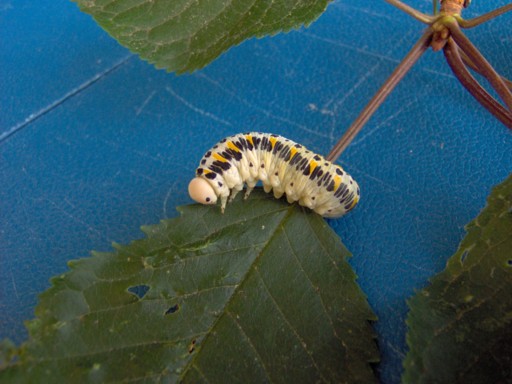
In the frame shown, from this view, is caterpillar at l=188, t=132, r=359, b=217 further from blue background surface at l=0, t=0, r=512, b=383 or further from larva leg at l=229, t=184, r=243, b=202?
blue background surface at l=0, t=0, r=512, b=383

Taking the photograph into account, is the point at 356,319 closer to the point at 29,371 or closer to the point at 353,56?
the point at 29,371

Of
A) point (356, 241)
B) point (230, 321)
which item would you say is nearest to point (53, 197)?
point (230, 321)

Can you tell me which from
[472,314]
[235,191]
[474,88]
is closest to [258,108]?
[235,191]

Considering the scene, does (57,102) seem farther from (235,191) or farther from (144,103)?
(235,191)

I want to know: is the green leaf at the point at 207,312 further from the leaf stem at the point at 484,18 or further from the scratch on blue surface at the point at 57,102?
the scratch on blue surface at the point at 57,102

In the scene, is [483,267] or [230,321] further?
[230,321]

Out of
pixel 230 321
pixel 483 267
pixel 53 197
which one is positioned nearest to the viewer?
pixel 483 267

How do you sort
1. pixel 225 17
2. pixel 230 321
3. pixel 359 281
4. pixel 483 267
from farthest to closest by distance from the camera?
pixel 359 281
pixel 225 17
pixel 230 321
pixel 483 267

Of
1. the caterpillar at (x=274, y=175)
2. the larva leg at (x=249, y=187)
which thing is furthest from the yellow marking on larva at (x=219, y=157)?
the larva leg at (x=249, y=187)

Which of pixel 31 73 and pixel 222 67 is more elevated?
pixel 31 73
